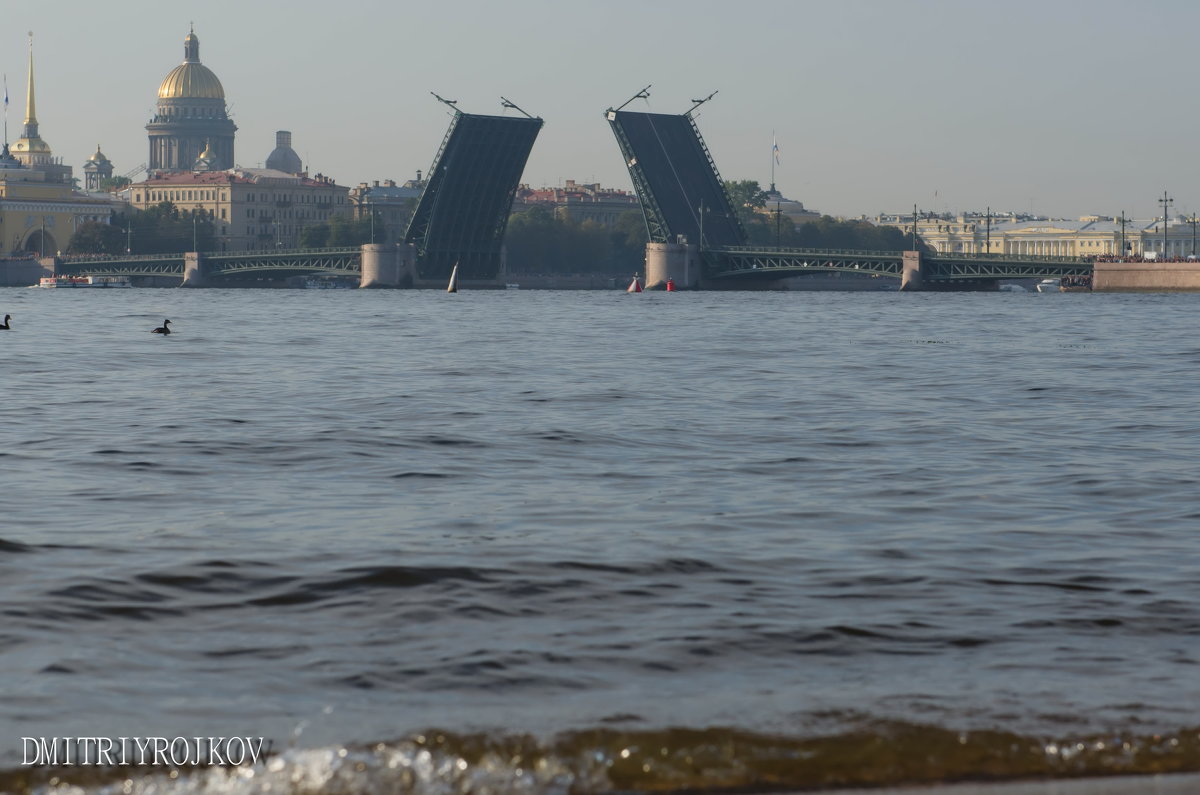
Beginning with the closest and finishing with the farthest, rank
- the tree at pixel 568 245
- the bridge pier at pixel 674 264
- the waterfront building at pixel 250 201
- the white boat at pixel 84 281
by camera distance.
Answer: the bridge pier at pixel 674 264 < the white boat at pixel 84 281 < the tree at pixel 568 245 < the waterfront building at pixel 250 201

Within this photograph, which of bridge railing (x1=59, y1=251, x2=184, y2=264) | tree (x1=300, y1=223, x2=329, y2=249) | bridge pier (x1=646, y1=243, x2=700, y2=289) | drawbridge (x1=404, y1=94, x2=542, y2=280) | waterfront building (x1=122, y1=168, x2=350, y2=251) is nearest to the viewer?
drawbridge (x1=404, y1=94, x2=542, y2=280)

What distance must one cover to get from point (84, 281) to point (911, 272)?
35.3 meters

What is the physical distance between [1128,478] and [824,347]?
15580mm

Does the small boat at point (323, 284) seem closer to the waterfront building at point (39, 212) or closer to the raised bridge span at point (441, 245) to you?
the raised bridge span at point (441, 245)

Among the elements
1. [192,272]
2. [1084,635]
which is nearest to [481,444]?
[1084,635]

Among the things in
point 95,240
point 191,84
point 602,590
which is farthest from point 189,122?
point 602,590

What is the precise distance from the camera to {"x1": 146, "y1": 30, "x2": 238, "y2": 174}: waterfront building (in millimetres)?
137875

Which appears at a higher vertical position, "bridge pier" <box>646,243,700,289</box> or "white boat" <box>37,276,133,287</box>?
"bridge pier" <box>646,243,700,289</box>

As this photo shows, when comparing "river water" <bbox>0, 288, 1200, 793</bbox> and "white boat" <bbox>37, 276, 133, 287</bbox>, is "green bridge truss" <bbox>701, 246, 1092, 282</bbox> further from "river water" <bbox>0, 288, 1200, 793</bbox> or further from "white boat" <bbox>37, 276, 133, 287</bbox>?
"river water" <bbox>0, 288, 1200, 793</bbox>

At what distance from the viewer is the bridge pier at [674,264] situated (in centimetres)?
6431

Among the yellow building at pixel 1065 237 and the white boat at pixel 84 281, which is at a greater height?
the yellow building at pixel 1065 237

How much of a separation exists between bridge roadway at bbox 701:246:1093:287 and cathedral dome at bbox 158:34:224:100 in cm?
8027

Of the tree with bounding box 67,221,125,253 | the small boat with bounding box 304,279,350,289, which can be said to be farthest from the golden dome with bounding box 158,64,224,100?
the small boat with bounding box 304,279,350,289

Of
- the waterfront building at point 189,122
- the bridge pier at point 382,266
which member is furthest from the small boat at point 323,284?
the waterfront building at point 189,122
